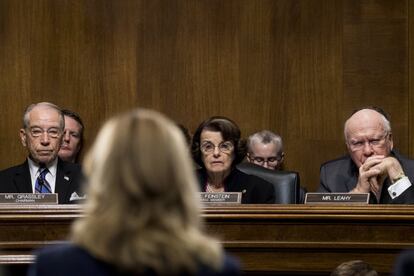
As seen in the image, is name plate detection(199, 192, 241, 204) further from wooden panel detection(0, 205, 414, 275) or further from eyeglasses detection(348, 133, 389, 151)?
eyeglasses detection(348, 133, 389, 151)

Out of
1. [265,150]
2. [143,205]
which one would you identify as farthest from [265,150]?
[143,205]

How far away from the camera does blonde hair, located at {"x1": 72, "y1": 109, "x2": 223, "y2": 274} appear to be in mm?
2070

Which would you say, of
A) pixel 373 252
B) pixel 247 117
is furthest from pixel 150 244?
pixel 247 117

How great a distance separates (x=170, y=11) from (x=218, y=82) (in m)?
0.57

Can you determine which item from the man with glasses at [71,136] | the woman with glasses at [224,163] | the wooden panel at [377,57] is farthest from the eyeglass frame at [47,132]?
the wooden panel at [377,57]

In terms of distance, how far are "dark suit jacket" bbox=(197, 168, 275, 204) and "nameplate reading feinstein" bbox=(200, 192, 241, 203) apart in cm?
73

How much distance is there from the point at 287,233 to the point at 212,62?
8.61ft

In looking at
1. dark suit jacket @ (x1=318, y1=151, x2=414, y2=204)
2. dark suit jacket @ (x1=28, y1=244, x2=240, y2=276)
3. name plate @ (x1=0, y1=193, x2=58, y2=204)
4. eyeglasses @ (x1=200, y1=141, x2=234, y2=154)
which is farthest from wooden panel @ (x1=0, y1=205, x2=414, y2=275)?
dark suit jacket @ (x1=28, y1=244, x2=240, y2=276)

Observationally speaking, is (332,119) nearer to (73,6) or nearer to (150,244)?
(73,6)

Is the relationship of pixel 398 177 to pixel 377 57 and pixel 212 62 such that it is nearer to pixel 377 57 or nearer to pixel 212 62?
pixel 377 57

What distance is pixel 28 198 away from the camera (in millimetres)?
4949

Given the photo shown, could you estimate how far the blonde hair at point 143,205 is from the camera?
2.07 metres

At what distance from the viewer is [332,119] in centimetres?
713

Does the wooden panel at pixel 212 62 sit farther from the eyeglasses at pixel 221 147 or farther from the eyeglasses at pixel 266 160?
the eyeglasses at pixel 221 147
